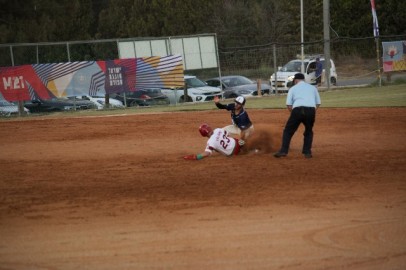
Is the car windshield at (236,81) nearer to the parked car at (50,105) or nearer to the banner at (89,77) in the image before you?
the banner at (89,77)

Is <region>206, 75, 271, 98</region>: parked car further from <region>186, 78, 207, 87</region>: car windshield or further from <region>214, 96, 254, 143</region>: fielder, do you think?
<region>214, 96, 254, 143</region>: fielder

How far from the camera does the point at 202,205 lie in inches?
415

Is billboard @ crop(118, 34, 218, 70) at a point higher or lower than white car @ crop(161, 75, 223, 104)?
higher

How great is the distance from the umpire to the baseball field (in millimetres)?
300

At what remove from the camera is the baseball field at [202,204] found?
8.10 meters

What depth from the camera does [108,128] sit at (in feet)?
73.0

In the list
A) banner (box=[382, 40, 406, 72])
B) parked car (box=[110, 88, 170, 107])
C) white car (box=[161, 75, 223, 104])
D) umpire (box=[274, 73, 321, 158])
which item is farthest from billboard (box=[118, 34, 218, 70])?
umpire (box=[274, 73, 321, 158])

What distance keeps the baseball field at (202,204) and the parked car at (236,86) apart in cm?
1598

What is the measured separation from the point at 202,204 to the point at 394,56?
30.1 m

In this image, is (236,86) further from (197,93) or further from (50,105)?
(50,105)

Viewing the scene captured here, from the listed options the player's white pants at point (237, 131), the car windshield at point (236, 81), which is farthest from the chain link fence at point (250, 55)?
the player's white pants at point (237, 131)

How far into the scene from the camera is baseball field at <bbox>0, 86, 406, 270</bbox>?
810 cm

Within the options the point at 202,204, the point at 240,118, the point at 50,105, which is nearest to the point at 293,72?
the point at 50,105

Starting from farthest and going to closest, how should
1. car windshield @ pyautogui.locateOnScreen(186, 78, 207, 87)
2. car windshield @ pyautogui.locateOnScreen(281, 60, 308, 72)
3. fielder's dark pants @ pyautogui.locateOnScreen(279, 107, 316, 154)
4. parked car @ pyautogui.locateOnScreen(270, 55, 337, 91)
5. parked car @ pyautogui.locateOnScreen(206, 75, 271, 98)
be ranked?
1. car windshield @ pyautogui.locateOnScreen(281, 60, 308, 72)
2. parked car @ pyautogui.locateOnScreen(270, 55, 337, 91)
3. parked car @ pyautogui.locateOnScreen(206, 75, 271, 98)
4. car windshield @ pyautogui.locateOnScreen(186, 78, 207, 87)
5. fielder's dark pants @ pyautogui.locateOnScreen(279, 107, 316, 154)
